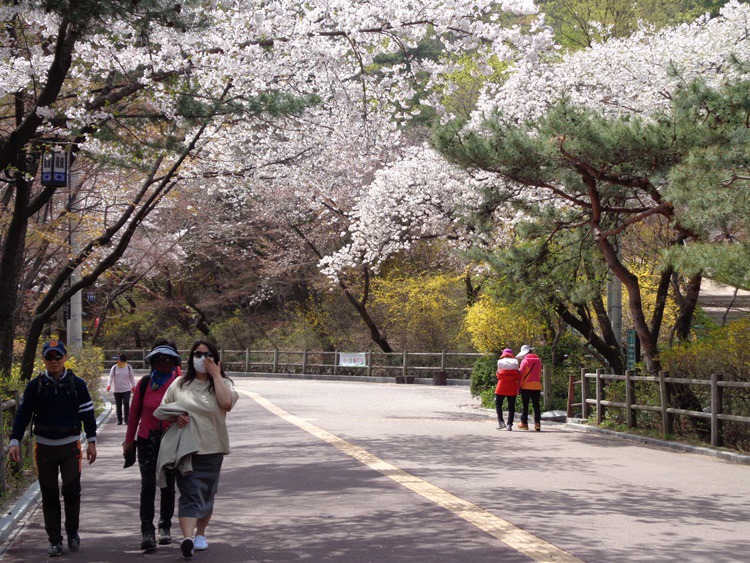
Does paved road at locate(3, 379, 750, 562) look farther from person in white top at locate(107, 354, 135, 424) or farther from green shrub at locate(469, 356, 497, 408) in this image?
green shrub at locate(469, 356, 497, 408)

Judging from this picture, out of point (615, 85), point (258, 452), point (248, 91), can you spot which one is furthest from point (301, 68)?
point (615, 85)

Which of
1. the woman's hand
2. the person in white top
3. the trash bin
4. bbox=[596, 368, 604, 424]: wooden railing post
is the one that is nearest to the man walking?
the woman's hand

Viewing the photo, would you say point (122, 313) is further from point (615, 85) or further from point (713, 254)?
point (713, 254)

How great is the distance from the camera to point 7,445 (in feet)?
38.4

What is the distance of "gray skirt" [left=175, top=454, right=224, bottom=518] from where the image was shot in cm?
762

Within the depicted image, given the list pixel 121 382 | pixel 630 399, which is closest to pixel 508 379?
pixel 630 399

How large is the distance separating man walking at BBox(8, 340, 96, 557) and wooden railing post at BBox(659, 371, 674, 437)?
452 inches

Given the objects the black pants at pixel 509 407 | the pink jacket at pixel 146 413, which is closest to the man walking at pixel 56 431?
the pink jacket at pixel 146 413

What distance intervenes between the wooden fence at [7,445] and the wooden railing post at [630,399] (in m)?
10.7

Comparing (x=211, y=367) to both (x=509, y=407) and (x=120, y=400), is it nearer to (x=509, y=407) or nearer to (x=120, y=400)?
(x=509, y=407)

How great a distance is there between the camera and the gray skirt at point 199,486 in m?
7.62

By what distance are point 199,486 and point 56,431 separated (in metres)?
1.52

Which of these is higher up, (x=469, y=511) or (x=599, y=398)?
(x=599, y=398)

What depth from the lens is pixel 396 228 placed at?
29844 millimetres
